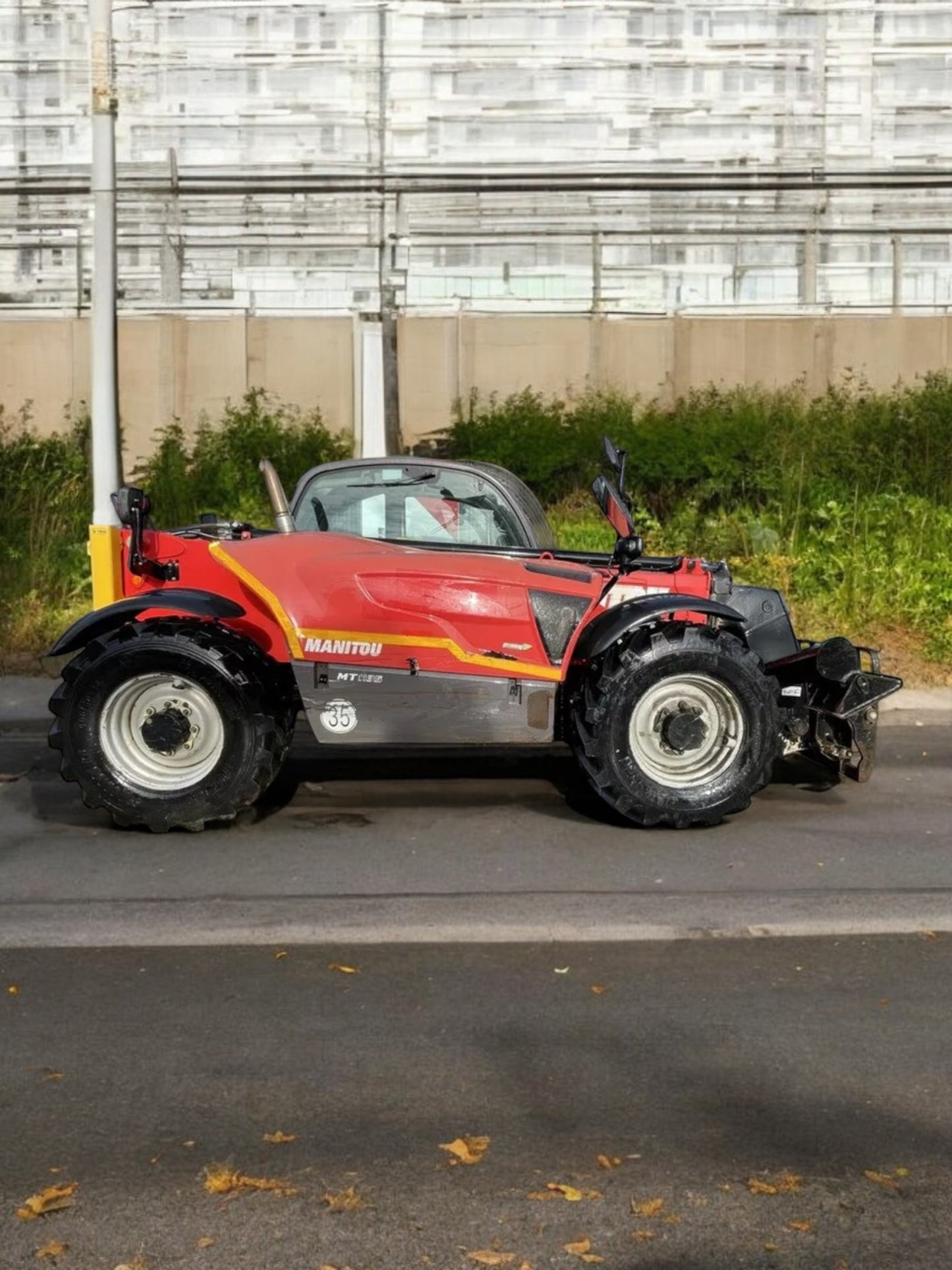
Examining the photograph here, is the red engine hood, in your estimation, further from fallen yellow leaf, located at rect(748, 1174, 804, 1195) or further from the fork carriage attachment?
fallen yellow leaf, located at rect(748, 1174, 804, 1195)

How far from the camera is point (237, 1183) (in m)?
4.18

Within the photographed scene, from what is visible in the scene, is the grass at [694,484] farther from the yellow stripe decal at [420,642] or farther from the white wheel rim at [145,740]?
the yellow stripe decal at [420,642]

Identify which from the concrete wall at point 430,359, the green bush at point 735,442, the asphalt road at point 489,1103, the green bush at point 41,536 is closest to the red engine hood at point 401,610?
the asphalt road at point 489,1103

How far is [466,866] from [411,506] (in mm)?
2899

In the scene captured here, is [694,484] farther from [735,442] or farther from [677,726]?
[677,726]

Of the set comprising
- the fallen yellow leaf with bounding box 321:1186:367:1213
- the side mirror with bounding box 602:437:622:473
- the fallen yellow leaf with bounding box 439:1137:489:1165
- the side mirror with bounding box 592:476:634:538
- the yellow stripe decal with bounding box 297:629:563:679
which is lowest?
the fallen yellow leaf with bounding box 321:1186:367:1213

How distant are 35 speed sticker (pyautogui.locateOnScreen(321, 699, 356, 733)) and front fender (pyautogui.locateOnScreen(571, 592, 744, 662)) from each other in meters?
1.08

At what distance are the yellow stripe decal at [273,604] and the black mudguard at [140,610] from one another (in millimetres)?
184

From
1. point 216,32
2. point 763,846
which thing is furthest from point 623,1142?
point 216,32

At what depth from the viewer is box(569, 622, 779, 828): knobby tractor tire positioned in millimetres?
7836

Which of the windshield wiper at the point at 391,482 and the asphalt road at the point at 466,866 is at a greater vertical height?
the windshield wiper at the point at 391,482

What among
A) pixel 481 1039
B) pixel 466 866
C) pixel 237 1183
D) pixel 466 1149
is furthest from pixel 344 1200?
pixel 466 866

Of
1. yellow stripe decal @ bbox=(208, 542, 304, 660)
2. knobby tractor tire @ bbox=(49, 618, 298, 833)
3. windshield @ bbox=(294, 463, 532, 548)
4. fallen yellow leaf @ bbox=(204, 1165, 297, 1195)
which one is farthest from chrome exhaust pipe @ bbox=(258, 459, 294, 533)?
fallen yellow leaf @ bbox=(204, 1165, 297, 1195)

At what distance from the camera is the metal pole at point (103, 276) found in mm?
12930
